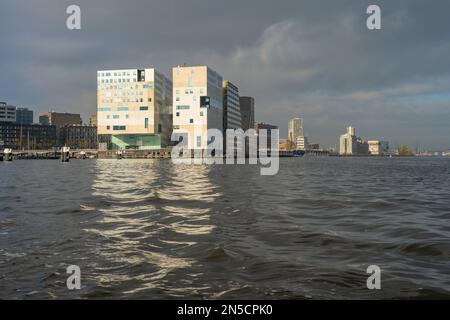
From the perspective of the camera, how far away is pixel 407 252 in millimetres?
11172

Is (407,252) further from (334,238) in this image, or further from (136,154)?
(136,154)

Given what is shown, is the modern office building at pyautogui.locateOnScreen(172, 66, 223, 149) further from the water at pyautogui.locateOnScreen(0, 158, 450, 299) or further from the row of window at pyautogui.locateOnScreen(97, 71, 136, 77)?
the water at pyautogui.locateOnScreen(0, 158, 450, 299)

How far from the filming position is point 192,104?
163 meters

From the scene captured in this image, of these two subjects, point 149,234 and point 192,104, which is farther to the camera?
point 192,104

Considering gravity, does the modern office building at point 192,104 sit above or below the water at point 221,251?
above

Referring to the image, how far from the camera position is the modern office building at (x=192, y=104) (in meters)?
162

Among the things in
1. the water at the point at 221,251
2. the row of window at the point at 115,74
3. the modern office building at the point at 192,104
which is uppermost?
the row of window at the point at 115,74

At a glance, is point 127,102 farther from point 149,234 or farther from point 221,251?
point 221,251

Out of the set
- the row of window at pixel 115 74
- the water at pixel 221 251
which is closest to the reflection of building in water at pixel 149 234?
the water at pixel 221 251

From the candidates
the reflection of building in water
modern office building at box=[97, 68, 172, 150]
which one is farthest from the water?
modern office building at box=[97, 68, 172, 150]

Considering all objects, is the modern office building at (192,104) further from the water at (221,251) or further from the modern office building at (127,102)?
the water at (221,251)

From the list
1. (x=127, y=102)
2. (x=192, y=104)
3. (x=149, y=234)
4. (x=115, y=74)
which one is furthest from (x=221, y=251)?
(x=115, y=74)
